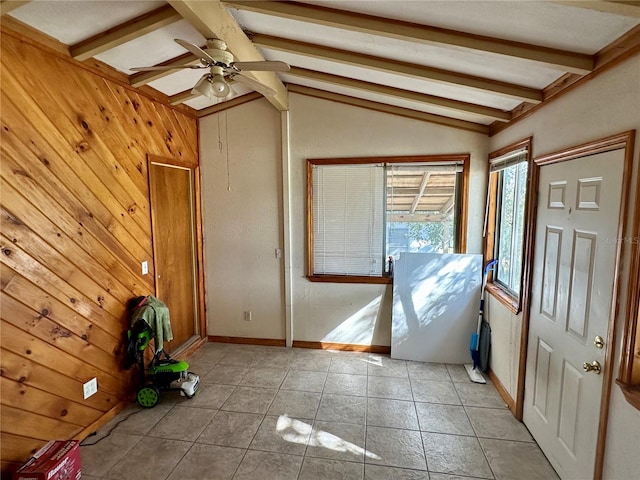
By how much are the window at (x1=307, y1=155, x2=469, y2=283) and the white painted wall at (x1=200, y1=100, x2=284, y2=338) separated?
493 millimetres

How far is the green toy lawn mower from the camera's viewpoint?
107 inches

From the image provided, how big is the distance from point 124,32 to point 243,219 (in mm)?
2140

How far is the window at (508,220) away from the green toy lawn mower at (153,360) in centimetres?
287

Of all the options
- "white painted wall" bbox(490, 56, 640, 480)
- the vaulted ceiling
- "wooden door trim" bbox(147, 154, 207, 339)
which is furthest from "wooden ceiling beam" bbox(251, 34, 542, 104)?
"wooden door trim" bbox(147, 154, 207, 339)

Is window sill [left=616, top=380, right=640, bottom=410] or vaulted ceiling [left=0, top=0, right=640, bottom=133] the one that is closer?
window sill [left=616, top=380, right=640, bottom=410]

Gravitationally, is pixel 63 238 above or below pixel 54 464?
above

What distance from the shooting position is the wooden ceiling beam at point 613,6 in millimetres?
1268

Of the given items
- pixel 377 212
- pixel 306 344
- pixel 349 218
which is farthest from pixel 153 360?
pixel 377 212

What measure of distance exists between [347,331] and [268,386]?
1132mm

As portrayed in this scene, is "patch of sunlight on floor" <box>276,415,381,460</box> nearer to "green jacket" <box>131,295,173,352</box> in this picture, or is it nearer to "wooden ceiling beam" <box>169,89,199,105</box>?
"green jacket" <box>131,295,173,352</box>

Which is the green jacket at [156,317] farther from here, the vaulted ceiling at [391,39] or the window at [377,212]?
the vaulted ceiling at [391,39]

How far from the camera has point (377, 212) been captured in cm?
368

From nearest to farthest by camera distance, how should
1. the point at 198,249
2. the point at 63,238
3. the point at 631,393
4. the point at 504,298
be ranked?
the point at 631,393 → the point at 63,238 → the point at 504,298 → the point at 198,249

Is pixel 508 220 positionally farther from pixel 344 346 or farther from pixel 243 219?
→ pixel 243 219
